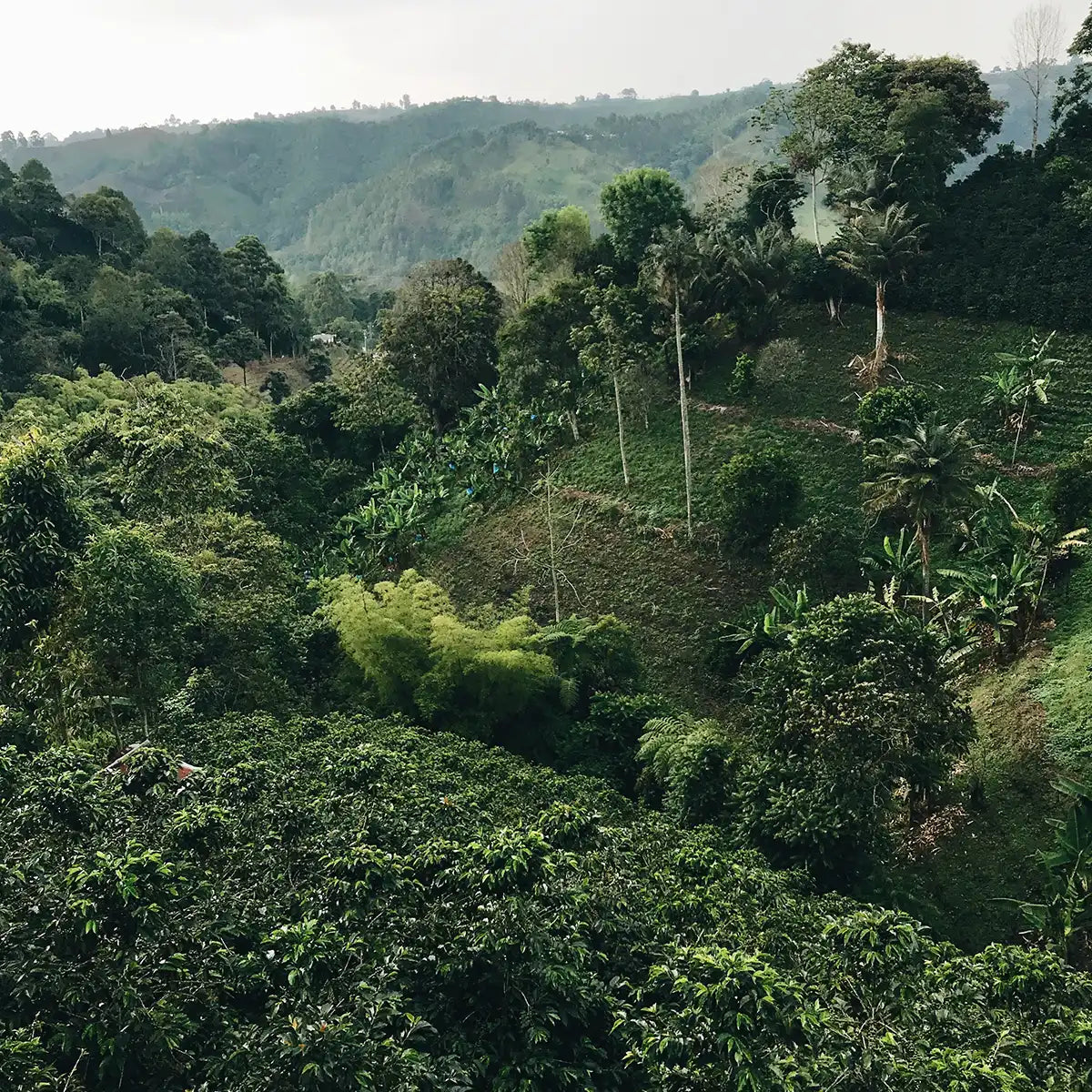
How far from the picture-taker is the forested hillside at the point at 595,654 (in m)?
6.62

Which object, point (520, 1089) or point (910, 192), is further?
point (910, 192)

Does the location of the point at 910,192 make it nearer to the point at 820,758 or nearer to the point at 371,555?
the point at 371,555

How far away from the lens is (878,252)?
86.4 ft

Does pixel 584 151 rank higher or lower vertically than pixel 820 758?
higher

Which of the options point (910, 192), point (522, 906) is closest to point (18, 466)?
point (522, 906)

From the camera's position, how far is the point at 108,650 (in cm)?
1366

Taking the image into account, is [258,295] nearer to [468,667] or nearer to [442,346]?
[442,346]

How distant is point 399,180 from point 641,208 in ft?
466

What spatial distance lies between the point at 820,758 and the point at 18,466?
41.6 feet

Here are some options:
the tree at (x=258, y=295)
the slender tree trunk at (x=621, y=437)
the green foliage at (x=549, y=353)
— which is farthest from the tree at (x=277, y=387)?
the slender tree trunk at (x=621, y=437)

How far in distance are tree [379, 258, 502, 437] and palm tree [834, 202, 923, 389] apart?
44.8 feet

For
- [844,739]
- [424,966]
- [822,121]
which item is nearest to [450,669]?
[844,739]

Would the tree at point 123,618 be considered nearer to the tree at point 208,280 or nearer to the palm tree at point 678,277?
the palm tree at point 678,277

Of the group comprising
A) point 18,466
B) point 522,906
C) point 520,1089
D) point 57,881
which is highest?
point 18,466
